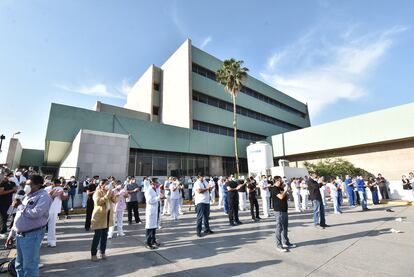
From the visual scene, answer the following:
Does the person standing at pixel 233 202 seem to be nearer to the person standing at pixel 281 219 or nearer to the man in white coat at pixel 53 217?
the person standing at pixel 281 219

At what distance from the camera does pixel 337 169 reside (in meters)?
25.9

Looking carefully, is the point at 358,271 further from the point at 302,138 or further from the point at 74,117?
the point at 302,138

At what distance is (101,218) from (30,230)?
1587 millimetres

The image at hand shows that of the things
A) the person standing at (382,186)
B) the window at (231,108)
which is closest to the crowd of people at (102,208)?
the person standing at (382,186)

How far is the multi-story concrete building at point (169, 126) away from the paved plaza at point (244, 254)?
10141 millimetres

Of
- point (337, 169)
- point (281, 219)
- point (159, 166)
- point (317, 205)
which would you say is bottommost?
point (281, 219)

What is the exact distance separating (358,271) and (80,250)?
6.53m

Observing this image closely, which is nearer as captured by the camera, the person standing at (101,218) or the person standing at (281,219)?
the person standing at (101,218)

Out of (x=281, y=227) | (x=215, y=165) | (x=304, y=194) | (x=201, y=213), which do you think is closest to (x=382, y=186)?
(x=304, y=194)

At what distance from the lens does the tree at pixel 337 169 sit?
83.7 feet

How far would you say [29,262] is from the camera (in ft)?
11.2

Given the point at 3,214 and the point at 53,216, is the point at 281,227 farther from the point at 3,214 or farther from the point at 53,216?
the point at 3,214

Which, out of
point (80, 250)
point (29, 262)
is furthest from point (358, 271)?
point (80, 250)

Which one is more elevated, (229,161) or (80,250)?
(229,161)
